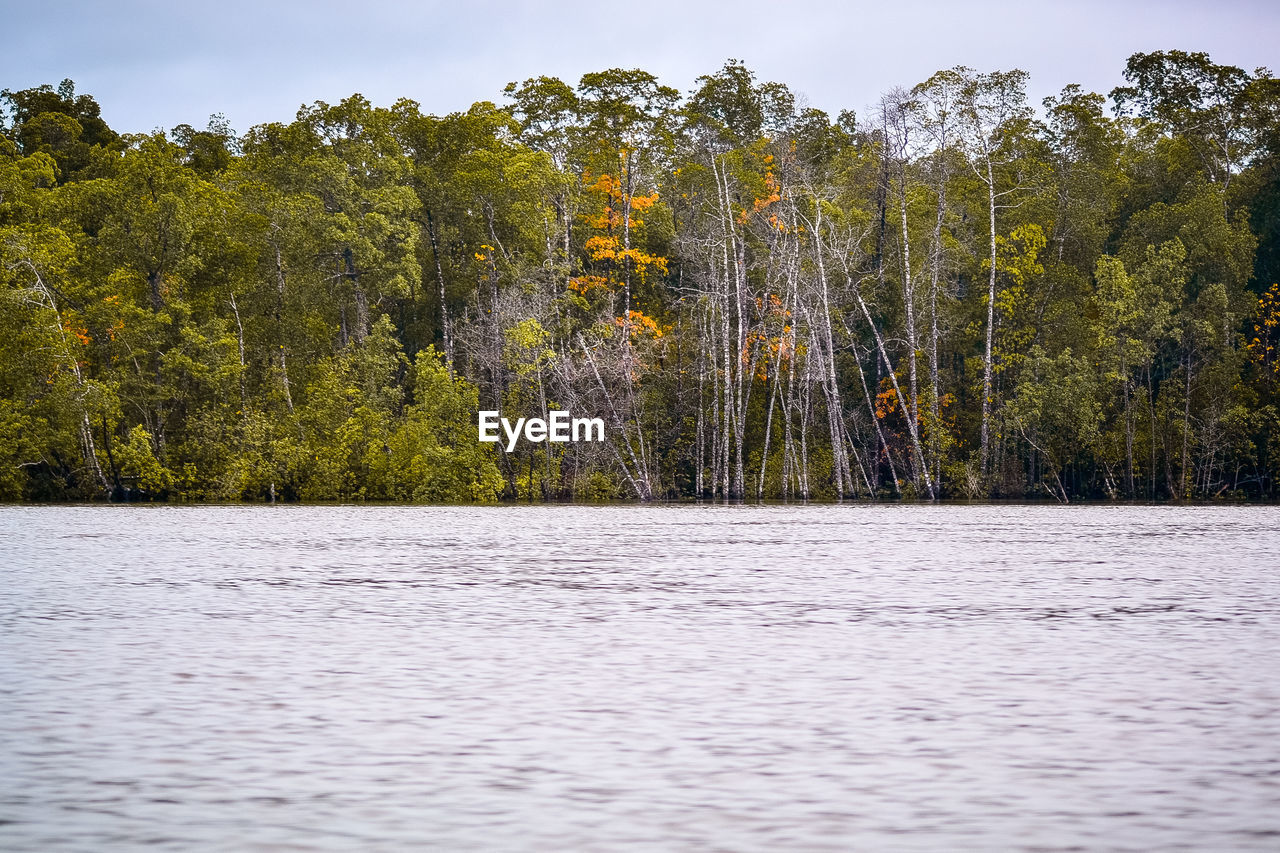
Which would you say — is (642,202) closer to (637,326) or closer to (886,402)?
(637,326)

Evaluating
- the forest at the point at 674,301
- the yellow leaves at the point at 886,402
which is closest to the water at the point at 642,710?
the forest at the point at 674,301

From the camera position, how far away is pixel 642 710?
528 centimetres

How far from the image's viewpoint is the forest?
147 feet

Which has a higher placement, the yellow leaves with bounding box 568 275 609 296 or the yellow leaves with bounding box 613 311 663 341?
the yellow leaves with bounding box 568 275 609 296

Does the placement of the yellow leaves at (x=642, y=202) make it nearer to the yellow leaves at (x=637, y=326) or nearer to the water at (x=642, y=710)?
the yellow leaves at (x=637, y=326)

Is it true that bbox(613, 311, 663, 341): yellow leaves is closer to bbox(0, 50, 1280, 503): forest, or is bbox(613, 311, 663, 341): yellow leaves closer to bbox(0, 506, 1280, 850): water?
bbox(0, 50, 1280, 503): forest

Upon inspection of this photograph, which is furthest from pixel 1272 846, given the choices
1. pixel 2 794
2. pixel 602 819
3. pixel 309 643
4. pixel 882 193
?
pixel 882 193

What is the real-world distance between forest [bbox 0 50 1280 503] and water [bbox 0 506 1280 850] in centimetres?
3397

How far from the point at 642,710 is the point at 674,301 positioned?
4150 centimetres

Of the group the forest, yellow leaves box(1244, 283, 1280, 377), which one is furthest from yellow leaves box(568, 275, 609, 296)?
yellow leaves box(1244, 283, 1280, 377)

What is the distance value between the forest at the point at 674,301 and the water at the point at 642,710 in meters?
34.0

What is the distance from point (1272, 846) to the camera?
11.0 feet

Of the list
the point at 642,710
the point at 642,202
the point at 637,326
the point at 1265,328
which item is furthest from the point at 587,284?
the point at 642,710

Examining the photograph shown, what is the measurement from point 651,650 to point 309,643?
1.85m
